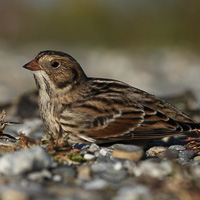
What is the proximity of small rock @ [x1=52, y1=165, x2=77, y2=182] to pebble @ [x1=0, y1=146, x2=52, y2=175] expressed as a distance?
109 millimetres

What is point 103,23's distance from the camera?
65.3ft

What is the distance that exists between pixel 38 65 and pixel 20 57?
39.2ft

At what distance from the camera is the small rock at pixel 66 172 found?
12.5 feet

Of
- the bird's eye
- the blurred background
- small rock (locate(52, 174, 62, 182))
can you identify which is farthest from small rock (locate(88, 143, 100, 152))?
the blurred background

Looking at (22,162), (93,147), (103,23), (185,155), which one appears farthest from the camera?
(103,23)

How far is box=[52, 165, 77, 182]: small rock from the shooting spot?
12.5 feet

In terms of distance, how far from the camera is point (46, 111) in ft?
19.0

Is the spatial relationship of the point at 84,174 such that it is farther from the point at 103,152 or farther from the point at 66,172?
the point at 103,152

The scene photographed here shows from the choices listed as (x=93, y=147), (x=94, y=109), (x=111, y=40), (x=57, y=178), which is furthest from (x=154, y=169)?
(x=111, y=40)

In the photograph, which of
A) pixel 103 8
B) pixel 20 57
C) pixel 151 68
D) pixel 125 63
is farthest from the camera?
pixel 103 8

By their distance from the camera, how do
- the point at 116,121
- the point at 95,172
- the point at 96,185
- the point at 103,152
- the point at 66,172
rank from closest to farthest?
the point at 96,185, the point at 66,172, the point at 95,172, the point at 103,152, the point at 116,121

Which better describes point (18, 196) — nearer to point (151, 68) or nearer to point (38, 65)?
point (38, 65)

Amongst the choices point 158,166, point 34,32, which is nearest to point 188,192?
point 158,166

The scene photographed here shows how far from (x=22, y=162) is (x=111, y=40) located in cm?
1648
